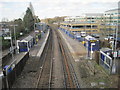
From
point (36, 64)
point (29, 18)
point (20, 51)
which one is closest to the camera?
point (36, 64)

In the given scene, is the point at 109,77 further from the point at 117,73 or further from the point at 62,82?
the point at 62,82

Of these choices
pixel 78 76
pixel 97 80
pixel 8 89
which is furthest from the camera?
pixel 78 76

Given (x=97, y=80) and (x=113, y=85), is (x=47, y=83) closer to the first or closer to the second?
(x=97, y=80)

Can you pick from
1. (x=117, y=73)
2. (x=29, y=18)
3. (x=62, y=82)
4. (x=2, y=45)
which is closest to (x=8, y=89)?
(x=62, y=82)

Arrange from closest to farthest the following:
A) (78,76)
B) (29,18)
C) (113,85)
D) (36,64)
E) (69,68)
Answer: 1. (113,85)
2. (78,76)
3. (69,68)
4. (36,64)
5. (29,18)

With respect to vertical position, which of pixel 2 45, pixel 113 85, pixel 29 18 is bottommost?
pixel 113 85

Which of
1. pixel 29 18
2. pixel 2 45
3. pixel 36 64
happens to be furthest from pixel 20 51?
pixel 29 18

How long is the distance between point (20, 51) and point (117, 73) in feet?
44.9

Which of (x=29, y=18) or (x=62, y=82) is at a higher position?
(x=29, y=18)

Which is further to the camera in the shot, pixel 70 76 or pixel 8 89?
pixel 70 76

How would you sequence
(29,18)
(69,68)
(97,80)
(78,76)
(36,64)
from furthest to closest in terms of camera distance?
1. (29,18)
2. (36,64)
3. (69,68)
4. (78,76)
5. (97,80)

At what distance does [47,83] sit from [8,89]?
8.42 ft

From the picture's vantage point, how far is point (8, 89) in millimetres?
8297

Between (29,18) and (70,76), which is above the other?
(29,18)
